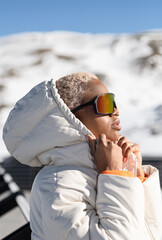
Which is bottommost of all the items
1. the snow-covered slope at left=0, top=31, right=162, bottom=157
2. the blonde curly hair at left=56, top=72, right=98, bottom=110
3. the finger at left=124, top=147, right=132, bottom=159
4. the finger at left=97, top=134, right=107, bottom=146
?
the finger at left=124, top=147, right=132, bottom=159

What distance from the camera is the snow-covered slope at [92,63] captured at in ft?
125

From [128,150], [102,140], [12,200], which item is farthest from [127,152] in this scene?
[12,200]

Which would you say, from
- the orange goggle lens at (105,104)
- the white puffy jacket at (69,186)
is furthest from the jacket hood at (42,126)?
the orange goggle lens at (105,104)

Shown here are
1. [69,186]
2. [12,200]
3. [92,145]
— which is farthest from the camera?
[12,200]

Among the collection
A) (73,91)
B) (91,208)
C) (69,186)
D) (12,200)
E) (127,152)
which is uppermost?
(73,91)

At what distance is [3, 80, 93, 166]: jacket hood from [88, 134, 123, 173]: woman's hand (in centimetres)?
9

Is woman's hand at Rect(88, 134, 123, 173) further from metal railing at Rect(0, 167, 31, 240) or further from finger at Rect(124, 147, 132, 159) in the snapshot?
metal railing at Rect(0, 167, 31, 240)

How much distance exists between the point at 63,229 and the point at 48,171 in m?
0.28

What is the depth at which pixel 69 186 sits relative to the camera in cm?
135

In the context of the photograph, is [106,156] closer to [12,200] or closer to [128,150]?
[128,150]

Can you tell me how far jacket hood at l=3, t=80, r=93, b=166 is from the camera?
4.82 ft

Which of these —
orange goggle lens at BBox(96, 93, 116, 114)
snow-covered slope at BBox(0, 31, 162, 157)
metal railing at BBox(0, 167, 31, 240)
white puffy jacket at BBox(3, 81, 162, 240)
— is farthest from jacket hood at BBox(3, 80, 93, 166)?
snow-covered slope at BBox(0, 31, 162, 157)

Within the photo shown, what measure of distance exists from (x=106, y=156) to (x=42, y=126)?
0.32m

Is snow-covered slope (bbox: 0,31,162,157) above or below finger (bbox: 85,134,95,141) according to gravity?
above
